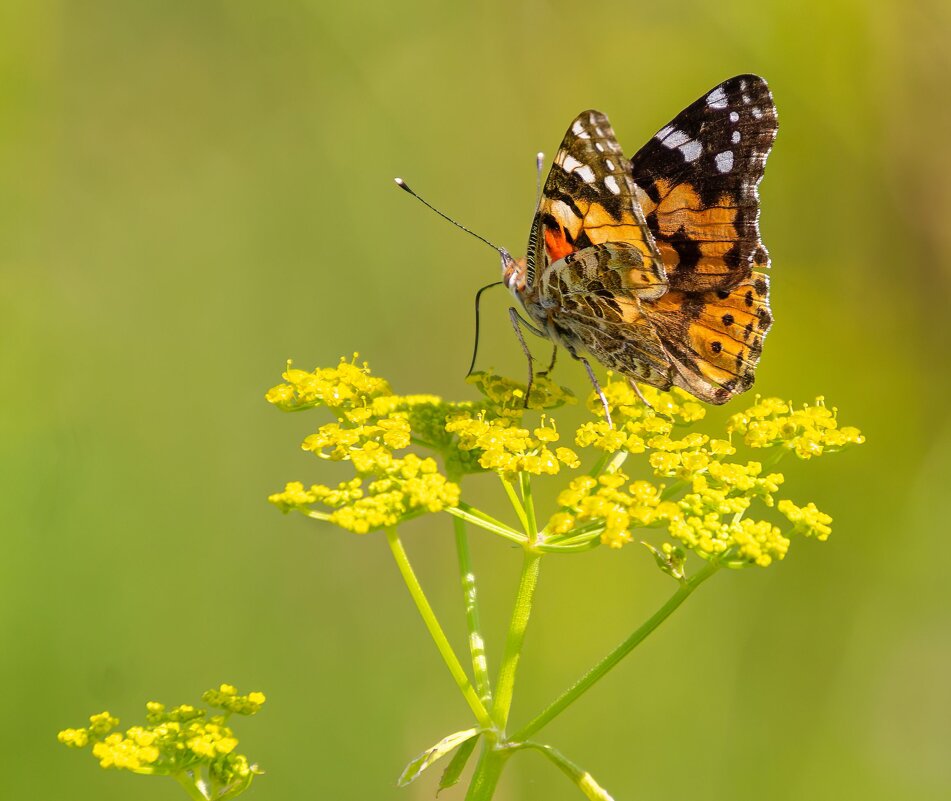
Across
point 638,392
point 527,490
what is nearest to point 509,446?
point 527,490

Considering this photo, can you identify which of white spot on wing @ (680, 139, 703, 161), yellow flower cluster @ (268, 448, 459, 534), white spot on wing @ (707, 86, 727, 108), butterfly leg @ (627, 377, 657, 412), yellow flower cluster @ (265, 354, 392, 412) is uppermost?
white spot on wing @ (707, 86, 727, 108)

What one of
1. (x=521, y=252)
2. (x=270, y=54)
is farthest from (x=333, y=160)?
(x=521, y=252)

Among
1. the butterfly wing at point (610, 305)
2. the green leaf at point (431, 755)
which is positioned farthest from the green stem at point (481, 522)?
the butterfly wing at point (610, 305)

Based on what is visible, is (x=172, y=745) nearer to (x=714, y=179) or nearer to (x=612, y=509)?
(x=612, y=509)

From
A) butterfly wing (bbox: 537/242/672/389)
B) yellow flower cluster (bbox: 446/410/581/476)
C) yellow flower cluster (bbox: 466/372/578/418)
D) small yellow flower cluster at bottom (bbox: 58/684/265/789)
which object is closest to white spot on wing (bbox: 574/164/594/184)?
butterfly wing (bbox: 537/242/672/389)

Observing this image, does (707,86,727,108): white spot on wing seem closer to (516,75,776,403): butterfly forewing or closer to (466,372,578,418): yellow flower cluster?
(516,75,776,403): butterfly forewing

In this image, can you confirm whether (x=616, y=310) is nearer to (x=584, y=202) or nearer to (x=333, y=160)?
(x=584, y=202)
